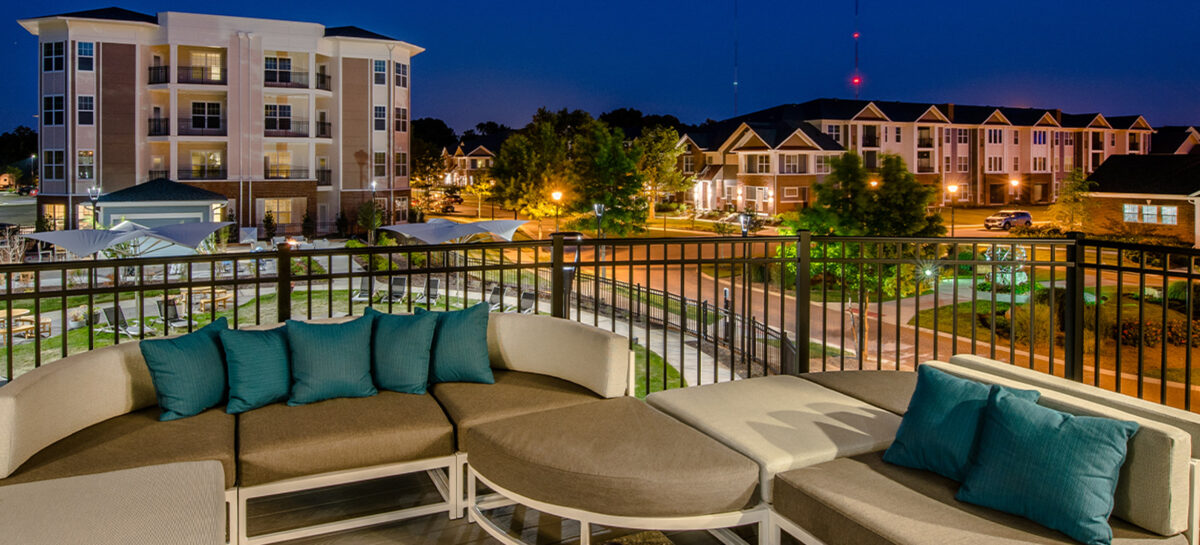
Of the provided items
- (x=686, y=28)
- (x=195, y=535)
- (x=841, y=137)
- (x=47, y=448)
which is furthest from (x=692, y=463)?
(x=686, y=28)

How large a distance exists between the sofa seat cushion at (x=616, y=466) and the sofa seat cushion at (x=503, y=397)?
117 mm

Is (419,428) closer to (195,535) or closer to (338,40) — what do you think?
(195,535)

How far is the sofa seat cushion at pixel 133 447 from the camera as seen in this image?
293 cm

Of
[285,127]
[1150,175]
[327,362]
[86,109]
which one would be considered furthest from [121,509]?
[1150,175]

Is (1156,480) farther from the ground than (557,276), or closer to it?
closer to it

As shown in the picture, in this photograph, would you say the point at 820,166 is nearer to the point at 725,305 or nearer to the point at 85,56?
the point at 725,305

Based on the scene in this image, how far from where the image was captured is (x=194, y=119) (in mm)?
31375

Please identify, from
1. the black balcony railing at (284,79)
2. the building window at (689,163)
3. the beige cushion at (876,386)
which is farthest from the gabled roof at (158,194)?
the building window at (689,163)

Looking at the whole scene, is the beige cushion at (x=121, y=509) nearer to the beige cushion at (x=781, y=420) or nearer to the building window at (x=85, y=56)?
the beige cushion at (x=781, y=420)

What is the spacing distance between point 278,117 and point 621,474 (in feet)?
109

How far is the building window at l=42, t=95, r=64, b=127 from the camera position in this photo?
30.0 meters

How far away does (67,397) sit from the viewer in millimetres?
3203

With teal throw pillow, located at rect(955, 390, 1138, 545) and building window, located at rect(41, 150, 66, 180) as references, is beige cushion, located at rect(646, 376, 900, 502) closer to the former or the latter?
teal throw pillow, located at rect(955, 390, 1138, 545)

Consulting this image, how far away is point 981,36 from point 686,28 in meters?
30.6
